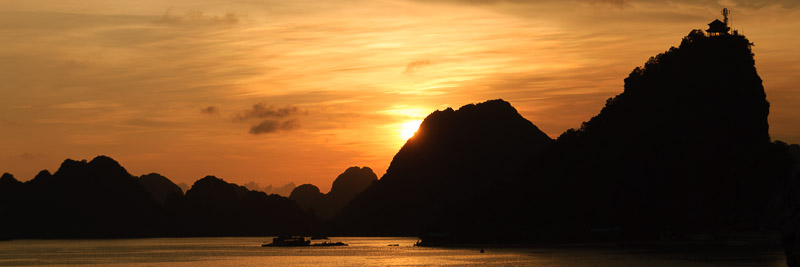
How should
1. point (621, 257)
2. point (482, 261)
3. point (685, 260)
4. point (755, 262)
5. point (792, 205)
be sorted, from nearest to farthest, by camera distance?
point (792, 205)
point (755, 262)
point (685, 260)
point (621, 257)
point (482, 261)

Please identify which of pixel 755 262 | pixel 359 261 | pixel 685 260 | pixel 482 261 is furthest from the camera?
pixel 359 261

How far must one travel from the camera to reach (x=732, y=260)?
145750 millimetres

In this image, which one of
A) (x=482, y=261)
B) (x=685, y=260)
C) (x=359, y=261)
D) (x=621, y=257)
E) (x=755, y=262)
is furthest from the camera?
(x=359, y=261)

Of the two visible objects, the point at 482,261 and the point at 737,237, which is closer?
the point at 482,261

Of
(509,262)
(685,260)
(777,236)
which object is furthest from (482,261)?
(777,236)

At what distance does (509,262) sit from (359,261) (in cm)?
3554

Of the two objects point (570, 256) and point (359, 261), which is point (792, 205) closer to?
point (570, 256)

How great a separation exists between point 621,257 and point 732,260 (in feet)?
67.4

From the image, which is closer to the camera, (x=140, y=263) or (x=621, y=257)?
(x=621, y=257)

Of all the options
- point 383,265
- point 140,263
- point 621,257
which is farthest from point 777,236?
point 140,263

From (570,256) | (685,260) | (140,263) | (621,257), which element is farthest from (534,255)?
(140,263)

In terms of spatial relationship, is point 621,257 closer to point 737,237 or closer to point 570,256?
point 570,256

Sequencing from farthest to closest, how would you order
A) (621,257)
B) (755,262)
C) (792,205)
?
(621,257), (755,262), (792,205)

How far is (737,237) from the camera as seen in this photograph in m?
196
